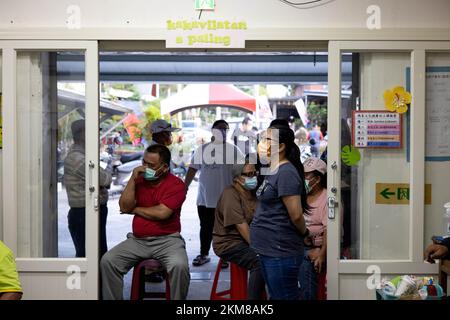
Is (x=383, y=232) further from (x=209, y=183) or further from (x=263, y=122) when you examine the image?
(x=263, y=122)

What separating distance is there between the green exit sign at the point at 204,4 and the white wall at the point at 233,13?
0.03m

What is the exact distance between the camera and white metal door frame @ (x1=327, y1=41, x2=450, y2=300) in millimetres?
4172

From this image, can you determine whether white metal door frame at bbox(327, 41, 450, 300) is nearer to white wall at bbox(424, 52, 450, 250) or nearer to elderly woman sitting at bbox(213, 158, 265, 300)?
white wall at bbox(424, 52, 450, 250)

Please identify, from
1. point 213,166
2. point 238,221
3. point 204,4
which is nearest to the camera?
point 204,4

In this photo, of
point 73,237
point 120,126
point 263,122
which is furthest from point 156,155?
point 120,126

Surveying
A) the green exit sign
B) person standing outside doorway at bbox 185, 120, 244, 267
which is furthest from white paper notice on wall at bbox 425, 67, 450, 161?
person standing outside doorway at bbox 185, 120, 244, 267

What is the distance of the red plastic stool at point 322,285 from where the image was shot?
4.34m

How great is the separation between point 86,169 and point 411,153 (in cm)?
226

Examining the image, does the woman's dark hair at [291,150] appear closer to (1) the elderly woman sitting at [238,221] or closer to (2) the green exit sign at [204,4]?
(1) the elderly woman sitting at [238,221]

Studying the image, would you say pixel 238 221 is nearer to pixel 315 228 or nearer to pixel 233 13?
pixel 315 228

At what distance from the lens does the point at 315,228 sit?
4340 millimetres

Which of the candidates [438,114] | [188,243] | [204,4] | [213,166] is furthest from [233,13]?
[188,243]
